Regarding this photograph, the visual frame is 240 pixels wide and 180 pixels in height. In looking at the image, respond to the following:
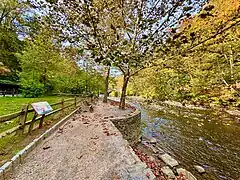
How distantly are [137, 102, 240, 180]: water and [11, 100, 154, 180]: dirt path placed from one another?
338cm

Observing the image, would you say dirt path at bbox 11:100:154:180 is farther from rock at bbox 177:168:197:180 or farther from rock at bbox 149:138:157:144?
rock at bbox 149:138:157:144

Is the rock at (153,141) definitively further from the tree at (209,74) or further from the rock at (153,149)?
the tree at (209,74)

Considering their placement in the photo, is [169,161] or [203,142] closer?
[169,161]

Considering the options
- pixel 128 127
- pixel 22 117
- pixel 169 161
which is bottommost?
pixel 169 161

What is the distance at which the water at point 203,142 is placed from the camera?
23.7ft

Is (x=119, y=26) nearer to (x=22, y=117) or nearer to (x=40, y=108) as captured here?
(x=40, y=108)

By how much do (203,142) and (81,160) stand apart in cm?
774

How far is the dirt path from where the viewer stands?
3748 mm

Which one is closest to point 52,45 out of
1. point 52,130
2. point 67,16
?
point 67,16

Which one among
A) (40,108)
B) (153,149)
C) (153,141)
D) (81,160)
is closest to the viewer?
(81,160)

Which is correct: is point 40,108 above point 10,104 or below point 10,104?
above

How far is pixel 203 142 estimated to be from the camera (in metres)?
9.95

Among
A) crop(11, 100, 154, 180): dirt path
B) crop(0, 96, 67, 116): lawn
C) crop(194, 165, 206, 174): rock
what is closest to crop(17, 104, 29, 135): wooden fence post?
crop(11, 100, 154, 180): dirt path

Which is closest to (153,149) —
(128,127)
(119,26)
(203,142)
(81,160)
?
(128,127)
